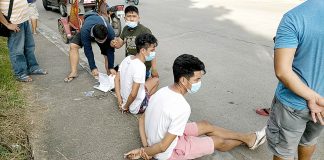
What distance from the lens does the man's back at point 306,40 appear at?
2098mm

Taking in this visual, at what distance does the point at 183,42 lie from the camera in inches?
307

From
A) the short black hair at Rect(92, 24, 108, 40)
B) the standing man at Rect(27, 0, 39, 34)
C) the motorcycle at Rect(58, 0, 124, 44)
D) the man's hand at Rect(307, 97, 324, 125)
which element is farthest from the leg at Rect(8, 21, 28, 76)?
the man's hand at Rect(307, 97, 324, 125)

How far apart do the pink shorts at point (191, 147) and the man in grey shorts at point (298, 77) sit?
0.71 m

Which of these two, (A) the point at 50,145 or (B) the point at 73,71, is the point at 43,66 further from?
(A) the point at 50,145

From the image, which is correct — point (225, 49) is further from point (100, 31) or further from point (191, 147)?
point (191, 147)

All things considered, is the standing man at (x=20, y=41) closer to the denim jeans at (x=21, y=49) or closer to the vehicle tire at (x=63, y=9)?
the denim jeans at (x=21, y=49)

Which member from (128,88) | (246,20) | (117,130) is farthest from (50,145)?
(246,20)

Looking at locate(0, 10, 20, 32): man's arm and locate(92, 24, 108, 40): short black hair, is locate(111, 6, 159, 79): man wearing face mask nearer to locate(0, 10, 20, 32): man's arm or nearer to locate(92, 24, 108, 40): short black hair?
locate(92, 24, 108, 40): short black hair

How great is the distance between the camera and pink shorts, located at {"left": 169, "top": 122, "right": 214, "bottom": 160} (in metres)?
3.03

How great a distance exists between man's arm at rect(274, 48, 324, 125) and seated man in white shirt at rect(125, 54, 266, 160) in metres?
0.75

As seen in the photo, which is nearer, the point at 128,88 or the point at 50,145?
the point at 50,145

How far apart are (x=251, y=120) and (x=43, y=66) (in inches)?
151

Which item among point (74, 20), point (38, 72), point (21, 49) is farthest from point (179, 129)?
point (74, 20)

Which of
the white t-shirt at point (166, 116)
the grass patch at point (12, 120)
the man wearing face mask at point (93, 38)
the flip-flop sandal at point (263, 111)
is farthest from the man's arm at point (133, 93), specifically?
the flip-flop sandal at point (263, 111)
